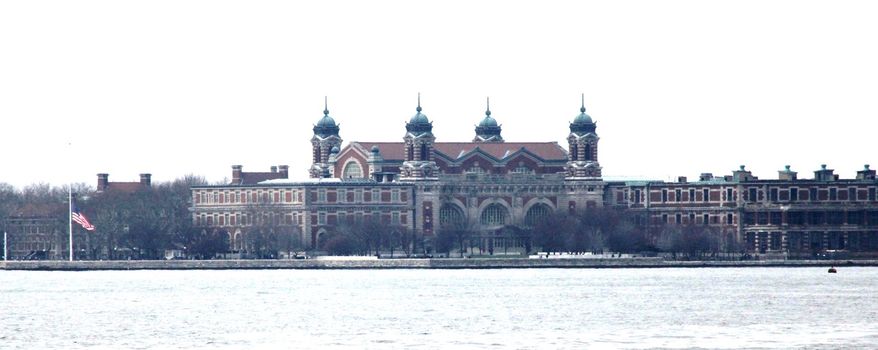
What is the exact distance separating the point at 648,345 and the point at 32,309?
3457 cm

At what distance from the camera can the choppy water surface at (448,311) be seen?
289 ft

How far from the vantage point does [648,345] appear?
8406 cm

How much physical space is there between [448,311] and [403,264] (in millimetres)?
67484

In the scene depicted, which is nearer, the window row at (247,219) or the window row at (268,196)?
the window row at (247,219)

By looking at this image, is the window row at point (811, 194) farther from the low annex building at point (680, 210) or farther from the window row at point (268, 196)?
the window row at point (268, 196)

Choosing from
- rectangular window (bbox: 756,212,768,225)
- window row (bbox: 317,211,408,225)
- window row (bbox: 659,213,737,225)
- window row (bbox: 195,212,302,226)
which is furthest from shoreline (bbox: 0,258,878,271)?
window row (bbox: 317,211,408,225)

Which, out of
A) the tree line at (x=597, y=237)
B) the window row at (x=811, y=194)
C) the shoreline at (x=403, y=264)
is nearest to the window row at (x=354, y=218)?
the tree line at (x=597, y=237)

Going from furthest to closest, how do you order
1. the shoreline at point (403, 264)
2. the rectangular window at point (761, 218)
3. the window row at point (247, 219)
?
the window row at point (247, 219) → the rectangular window at point (761, 218) → the shoreline at point (403, 264)

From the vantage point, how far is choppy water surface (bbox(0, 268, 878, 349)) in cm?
8819

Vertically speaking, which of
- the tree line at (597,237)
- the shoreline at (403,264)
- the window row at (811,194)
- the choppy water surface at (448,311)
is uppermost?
the window row at (811,194)

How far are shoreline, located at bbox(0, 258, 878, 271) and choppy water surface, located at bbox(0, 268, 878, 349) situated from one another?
57.1 ft

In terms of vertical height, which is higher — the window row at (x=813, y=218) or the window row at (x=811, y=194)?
the window row at (x=811, y=194)

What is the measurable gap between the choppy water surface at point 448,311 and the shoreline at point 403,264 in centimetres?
1739

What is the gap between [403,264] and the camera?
6816 inches
